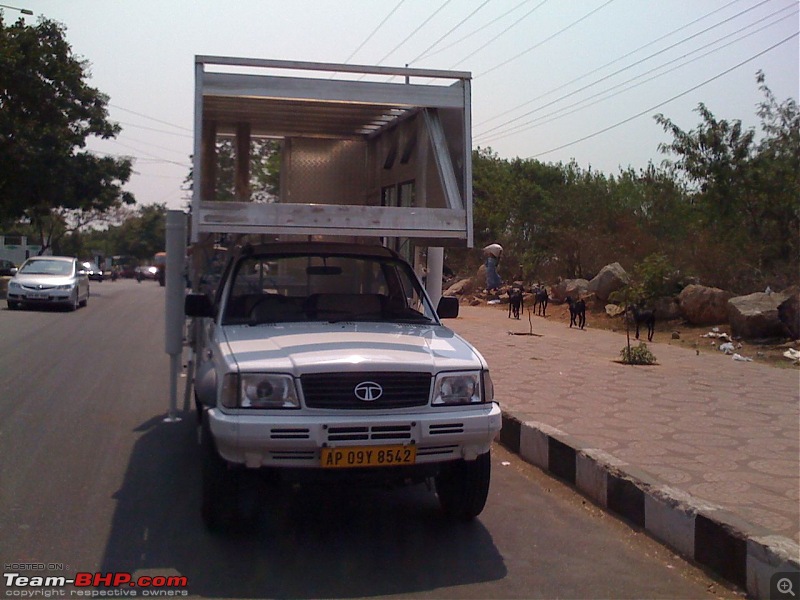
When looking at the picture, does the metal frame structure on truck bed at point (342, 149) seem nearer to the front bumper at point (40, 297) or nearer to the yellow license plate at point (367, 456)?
the yellow license plate at point (367, 456)

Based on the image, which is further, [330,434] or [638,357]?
[638,357]

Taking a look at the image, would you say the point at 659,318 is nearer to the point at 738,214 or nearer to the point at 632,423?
the point at 738,214

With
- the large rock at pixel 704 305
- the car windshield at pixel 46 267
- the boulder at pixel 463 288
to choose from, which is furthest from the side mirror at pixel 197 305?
the boulder at pixel 463 288

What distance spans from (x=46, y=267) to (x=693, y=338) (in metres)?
16.9

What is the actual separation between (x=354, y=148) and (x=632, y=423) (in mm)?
3884

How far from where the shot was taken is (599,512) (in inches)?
218

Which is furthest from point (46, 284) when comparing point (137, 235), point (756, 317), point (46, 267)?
point (137, 235)

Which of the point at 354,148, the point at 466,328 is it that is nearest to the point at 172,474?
the point at 354,148

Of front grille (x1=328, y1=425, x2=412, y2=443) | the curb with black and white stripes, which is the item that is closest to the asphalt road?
the curb with black and white stripes

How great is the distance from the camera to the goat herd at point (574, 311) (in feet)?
59.6

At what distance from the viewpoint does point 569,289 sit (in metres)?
26.9

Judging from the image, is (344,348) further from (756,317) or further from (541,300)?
(541,300)

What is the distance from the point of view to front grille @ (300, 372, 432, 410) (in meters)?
4.44

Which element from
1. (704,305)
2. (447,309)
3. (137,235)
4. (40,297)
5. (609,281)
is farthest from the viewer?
(137,235)
